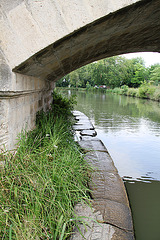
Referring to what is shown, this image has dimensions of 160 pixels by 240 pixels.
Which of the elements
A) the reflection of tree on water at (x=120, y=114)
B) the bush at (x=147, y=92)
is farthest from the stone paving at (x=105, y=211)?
the bush at (x=147, y=92)

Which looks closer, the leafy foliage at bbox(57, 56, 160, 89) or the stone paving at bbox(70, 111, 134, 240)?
the stone paving at bbox(70, 111, 134, 240)

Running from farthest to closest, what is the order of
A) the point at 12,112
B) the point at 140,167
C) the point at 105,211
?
1. the point at 140,167
2. the point at 12,112
3. the point at 105,211

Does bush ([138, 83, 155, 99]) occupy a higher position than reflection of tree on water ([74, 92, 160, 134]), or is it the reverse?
bush ([138, 83, 155, 99])

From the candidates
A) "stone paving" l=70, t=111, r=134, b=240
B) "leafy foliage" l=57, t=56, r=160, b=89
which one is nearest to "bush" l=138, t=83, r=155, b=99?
"leafy foliage" l=57, t=56, r=160, b=89

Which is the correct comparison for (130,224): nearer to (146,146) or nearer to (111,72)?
(146,146)

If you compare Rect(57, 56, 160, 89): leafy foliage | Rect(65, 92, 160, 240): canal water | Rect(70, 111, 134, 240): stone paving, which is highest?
Rect(57, 56, 160, 89): leafy foliage

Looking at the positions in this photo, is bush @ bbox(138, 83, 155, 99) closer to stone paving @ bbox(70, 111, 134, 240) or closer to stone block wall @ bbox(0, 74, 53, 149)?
stone paving @ bbox(70, 111, 134, 240)

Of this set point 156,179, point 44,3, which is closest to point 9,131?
point 44,3

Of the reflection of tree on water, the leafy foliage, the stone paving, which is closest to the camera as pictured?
the stone paving

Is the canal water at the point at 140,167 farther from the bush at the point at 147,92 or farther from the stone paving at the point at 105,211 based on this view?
the bush at the point at 147,92

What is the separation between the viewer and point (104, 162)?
3574 mm

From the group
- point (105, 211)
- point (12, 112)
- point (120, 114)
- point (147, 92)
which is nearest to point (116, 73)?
point (147, 92)

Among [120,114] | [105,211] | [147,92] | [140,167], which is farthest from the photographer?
[147,92]

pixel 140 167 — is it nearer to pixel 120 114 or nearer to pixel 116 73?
pixel 120 114
